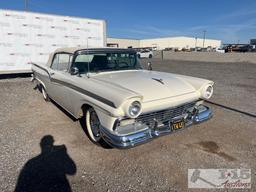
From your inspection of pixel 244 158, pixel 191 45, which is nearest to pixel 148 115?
pixel 244 158

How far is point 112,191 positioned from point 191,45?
355 ft

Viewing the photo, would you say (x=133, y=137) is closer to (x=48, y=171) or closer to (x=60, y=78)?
(x=48, y=171)

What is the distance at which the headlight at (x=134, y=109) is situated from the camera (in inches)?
116

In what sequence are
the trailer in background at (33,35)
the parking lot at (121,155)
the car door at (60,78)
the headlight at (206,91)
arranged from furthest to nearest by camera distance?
the trailer in background at (33,35), the car door at (60,78), the headlight at (206,91), the parking lot at (121,155)

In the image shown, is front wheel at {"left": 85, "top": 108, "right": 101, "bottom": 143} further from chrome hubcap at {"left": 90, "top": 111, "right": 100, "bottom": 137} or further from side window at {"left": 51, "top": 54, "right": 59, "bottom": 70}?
side window at {"left": 51, "top": 54, "right": 59, "bottom": 70}

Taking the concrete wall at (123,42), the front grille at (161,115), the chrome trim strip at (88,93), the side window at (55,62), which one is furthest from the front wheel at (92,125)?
the concrete wall at (123,42)

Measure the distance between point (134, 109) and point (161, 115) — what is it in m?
0.65

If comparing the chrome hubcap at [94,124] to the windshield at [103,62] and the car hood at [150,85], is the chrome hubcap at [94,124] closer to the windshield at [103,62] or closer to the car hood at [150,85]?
the car hood at [150,85]

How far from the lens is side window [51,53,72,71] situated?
15.1 ft

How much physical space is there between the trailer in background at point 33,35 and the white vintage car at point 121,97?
6.01 metres

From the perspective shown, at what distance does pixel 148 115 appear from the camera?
3.25 meters

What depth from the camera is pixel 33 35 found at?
10.2m

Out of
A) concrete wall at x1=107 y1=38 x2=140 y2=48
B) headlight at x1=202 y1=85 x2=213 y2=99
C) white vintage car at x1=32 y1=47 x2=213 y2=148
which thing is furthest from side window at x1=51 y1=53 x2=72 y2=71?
concrete wall at x1=107 y1=38 x2=140 y2=48

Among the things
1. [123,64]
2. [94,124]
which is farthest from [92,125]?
[123,64]
